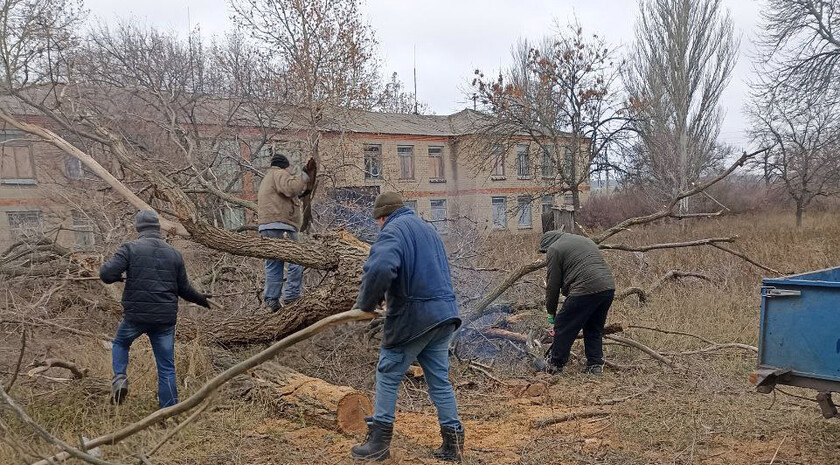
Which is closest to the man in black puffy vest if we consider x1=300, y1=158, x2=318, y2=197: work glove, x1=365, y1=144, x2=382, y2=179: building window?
x1=300, y1=158, x2=318, y2=197: work glove

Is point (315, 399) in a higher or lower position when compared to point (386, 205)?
lower

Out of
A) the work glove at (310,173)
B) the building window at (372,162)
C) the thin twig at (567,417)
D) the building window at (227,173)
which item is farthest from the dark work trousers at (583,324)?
the building window at (227,173)

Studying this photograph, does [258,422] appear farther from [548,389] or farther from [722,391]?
[722,391]

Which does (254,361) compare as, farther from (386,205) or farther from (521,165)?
(521,165)

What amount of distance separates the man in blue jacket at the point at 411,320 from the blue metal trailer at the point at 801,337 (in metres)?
1.88

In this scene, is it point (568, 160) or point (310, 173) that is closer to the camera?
point (310, 173)

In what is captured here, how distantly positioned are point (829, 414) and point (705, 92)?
1098 inches

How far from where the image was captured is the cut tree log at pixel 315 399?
4418mm

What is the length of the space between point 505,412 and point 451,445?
3.88 feet

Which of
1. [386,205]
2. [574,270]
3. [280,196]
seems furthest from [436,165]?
[386,205]

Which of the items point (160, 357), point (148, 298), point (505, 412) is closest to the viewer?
point (148, 298)

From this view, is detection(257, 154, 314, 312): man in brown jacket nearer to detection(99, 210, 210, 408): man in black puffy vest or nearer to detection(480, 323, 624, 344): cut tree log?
detection(99, 210, 210, 408): man in black puffy vest

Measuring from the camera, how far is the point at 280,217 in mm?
6316

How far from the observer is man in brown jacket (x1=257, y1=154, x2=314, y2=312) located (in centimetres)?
605
